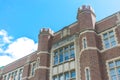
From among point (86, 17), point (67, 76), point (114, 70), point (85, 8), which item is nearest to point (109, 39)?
point (114, 70)

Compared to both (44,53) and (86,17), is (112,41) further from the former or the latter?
(44,53)

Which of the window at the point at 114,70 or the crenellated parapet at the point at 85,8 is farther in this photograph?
the crenellated parapet at the point at 85,8

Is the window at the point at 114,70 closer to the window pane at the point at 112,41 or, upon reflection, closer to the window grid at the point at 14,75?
the window pane at the point at 112,41

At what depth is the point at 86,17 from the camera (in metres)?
21.7

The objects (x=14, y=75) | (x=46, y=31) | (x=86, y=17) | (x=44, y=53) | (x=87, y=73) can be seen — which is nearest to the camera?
(x=87, y=73)

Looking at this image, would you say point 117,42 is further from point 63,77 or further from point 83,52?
point 63,77

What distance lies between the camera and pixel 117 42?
19.2 metres

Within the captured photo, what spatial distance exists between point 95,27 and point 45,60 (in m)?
6.40

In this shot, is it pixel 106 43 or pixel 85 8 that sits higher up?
pixel 85 8

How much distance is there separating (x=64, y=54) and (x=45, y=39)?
11.4 feet

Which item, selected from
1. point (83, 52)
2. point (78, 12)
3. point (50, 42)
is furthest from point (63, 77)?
point (78, 12)

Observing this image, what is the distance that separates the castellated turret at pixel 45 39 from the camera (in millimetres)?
24178

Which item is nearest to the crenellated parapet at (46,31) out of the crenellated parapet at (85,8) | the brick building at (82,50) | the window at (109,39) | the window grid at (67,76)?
the brick building at (82,50)

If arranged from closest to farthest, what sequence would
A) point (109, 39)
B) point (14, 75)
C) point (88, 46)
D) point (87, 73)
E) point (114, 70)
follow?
point (114, 70) → point (87, 73) → point (88, 46) → point (109, 39) → point (14, 75)
